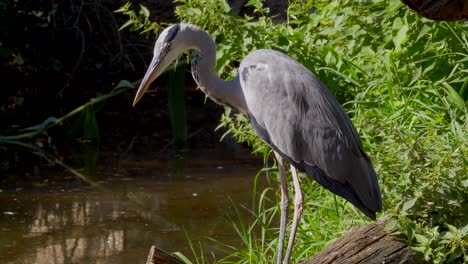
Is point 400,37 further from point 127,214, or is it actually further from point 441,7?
point 441,7

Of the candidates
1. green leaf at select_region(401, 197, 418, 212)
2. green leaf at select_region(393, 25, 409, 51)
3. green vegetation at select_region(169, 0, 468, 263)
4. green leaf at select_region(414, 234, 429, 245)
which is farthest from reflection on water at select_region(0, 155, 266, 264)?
green leaf at select_region(414, 234, 429, 245)

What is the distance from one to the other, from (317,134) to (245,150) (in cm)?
398

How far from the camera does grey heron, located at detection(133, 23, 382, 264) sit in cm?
431

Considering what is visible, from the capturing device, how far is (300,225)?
517 centimetres

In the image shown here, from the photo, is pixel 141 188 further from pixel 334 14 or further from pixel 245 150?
pixel 334 14

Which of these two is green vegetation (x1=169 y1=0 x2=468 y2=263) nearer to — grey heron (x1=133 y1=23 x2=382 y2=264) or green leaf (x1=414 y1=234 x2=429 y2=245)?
green leaf (x1=414 y1=234 x2=429 y2=245)

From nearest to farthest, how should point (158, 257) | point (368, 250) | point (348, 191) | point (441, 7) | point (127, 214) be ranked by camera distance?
point (441, 7)
point (158, 257)
point (368, 250)
point (348, 191)
point (127, 214)

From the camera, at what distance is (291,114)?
14.7 ft

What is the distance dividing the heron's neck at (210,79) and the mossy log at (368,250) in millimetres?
989

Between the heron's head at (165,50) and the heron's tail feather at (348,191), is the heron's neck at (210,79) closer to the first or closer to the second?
the heron's head at (165,50)

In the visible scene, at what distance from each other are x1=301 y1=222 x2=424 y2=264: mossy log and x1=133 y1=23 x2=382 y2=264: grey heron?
0.15 meters

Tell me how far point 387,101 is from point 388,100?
0.01m

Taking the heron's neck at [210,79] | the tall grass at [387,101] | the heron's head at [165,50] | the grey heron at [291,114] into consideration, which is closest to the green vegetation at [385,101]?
the tall grass at [387,101]

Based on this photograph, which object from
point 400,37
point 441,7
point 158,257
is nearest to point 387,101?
point 400,37
